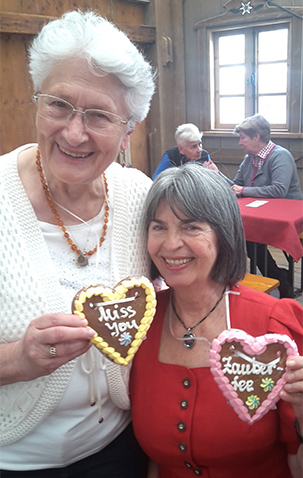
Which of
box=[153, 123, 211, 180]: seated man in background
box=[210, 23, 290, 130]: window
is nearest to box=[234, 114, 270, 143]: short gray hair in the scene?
box=[153, 123, 211, 180]: seated man in background

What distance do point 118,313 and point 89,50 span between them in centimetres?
68

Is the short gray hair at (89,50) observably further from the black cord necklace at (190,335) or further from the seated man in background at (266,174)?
the seated man in background at (266,174)

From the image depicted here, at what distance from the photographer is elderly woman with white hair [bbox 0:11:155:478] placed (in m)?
1.15

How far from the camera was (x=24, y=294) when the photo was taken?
3.77 feet

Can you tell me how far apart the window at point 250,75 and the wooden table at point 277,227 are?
2.74 meters

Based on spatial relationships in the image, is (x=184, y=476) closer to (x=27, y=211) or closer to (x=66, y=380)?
(x=66, y=380)

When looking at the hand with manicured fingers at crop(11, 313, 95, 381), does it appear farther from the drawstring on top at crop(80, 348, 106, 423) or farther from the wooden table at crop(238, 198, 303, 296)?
the wooden table at crop(238, 198, 303, 296)

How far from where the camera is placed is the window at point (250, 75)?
19.6 ft

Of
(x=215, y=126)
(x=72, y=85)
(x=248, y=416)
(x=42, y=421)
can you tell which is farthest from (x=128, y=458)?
(x=215, y=126)

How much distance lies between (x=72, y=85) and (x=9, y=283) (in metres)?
0.53

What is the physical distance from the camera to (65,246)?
1268mm

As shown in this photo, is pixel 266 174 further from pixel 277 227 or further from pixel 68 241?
pixel 68 241

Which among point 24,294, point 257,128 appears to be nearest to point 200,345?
point 24,294

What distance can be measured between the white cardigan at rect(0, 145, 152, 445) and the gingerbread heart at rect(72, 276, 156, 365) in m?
0.11
